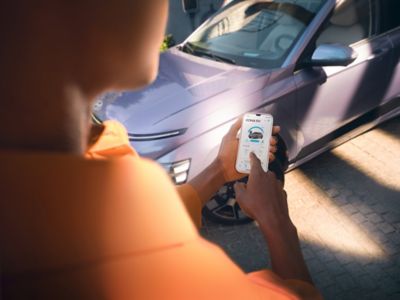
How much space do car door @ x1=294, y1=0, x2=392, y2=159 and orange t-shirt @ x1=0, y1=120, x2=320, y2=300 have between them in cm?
270

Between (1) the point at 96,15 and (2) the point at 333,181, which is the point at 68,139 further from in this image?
(2) the point at 333,181

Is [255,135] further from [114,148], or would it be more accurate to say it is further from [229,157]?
[114,148]

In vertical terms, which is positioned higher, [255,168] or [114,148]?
[114,148]

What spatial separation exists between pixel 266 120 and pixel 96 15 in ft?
5.49

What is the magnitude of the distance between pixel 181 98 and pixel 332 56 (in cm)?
124

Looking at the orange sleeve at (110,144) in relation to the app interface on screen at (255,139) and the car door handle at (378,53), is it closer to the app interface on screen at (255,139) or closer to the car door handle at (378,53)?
the app interface on screen at (255,139)

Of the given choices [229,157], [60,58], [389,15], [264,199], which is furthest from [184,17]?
[60,58]

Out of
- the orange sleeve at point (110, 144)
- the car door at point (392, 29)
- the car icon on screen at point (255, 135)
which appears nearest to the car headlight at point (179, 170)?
the car icon on screen at point (255, 135)

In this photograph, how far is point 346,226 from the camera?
10.4 ft

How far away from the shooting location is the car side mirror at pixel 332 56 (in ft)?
10.3

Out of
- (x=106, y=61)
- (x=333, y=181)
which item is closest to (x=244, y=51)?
(x=333, y=181)

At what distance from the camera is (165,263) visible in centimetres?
59

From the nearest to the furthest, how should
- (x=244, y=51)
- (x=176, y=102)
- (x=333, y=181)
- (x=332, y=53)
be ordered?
1. (x=176, y=102)
2. (x=332, y=53)
3. (x=244, y=51)
4. (x=333, y=181)

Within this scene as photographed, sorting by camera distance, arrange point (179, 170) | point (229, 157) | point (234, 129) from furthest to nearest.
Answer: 1. point (179, 170)
2. point (234, 129)
3. point (229, 157)
